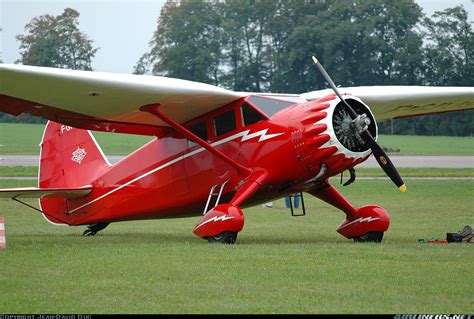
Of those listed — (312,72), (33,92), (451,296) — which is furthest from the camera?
(312,72)

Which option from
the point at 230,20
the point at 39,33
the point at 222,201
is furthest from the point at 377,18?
the point at 222,201

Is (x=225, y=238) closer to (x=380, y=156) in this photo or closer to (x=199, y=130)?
(x=199, y=130)

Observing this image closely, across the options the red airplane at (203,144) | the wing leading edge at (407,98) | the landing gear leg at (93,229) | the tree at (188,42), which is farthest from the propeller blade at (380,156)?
the tree at (188,42)

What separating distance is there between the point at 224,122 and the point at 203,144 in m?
0.61

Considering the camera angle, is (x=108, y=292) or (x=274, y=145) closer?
(x=108, y=292)

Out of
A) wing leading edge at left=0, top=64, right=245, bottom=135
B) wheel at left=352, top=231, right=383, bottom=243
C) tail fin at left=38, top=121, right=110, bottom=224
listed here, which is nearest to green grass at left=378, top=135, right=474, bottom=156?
tail fin at left=38, top=121, right=110, bottom=224

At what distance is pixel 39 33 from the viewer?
75.4 m

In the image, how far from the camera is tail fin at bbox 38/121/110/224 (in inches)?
708

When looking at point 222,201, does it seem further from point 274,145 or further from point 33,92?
point 33,92

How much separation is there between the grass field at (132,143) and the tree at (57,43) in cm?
515

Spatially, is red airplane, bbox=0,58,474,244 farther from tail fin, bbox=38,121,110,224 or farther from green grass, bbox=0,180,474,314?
green grass, bbox=0,180,474,314

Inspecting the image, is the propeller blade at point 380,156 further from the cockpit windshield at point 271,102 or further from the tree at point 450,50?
the tree at point 450,50

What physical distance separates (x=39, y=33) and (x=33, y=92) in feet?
207

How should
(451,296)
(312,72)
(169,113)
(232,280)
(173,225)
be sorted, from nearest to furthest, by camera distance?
(451,296) → (232,280) → (169,113) → (173,225) → (312,72)
